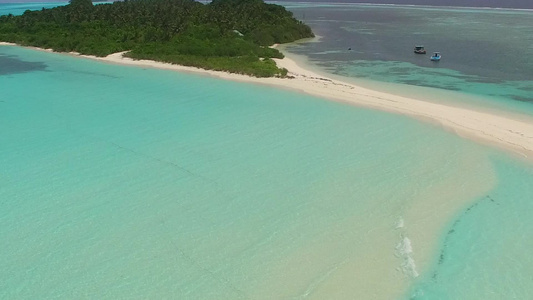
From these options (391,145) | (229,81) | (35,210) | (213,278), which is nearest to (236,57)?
(229,81)

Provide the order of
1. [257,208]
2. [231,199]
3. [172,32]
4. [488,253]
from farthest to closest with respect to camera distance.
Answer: [172,32]
[231,199]
[257,208]
[488,253]

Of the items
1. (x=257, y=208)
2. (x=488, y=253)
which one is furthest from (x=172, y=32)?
(x=488, y=253)

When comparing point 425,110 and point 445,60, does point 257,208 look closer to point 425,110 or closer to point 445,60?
point 425,110

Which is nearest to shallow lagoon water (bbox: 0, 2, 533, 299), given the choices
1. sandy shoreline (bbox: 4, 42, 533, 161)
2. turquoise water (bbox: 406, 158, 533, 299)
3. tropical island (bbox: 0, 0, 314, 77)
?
turquoise water (bbox: 406, 158, 533, 299)

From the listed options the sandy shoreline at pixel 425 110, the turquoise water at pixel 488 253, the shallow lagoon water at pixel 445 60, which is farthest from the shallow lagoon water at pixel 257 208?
the shallow lagoon water at pixel 445 60

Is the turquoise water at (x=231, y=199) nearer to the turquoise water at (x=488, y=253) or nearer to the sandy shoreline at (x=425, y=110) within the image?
the turquoise water at (x=488, y=253)

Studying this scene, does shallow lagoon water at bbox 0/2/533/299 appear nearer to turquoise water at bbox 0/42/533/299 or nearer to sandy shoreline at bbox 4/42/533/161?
turquoise water at bbox 0/42/533/299
